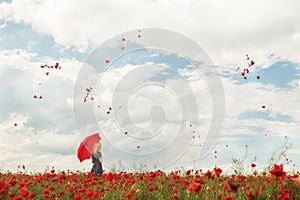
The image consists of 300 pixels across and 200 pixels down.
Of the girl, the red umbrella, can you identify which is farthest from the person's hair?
the red umbrella

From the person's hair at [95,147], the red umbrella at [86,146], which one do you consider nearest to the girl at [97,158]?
the person's hair at [95,147]

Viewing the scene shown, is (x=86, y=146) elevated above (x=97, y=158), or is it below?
above

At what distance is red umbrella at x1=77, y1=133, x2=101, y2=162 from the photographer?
11297mm

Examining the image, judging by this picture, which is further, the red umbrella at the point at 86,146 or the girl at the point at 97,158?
the girl at the point at 97,158

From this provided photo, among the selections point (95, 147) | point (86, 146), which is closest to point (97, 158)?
point (95, 147)

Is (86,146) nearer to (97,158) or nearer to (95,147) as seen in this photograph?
Result: (95,147)

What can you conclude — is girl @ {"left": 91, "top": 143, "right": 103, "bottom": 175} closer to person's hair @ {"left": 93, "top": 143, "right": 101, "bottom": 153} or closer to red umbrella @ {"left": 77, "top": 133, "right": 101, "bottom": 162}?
person's hair @ {"left": 93, "top": 143, "right": 101, "bottom": 153}

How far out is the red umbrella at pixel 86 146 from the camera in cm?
1130

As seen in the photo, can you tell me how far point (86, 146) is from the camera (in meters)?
11.4

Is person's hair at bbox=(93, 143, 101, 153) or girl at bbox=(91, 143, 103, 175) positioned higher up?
person's hair at bbox=(93, 143, 101, 153)

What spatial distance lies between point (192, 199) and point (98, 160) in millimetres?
6534

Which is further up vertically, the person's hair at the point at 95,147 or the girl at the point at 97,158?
the person's hair at the point at 95,147

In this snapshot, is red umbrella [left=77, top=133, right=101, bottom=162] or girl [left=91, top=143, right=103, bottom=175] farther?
girl [left=91, top=143, right=103, bottom=175]

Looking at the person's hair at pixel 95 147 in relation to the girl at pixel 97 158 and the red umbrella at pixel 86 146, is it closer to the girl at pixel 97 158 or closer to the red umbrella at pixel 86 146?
the girl at pixel 97 158
